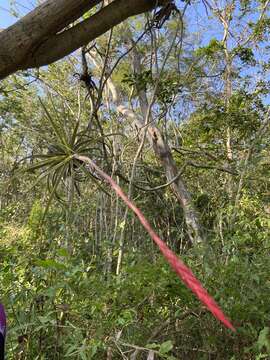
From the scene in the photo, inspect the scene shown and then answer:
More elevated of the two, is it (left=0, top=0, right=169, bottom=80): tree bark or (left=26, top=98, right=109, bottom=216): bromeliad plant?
(left=0, top=0, right=169, bottom=80): tree bark

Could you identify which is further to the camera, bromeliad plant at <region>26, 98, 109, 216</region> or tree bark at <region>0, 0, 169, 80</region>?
bromeliad plant at <region>26, 98, 109, 216</region>

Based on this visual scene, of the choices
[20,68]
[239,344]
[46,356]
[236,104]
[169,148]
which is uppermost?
[236,104]

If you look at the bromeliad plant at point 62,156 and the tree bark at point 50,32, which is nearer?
the tree bark at point 50,32

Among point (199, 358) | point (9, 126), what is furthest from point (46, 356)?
point (9, 126)

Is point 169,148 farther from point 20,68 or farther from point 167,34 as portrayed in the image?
point 20,68

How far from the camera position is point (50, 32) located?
152 centimetres

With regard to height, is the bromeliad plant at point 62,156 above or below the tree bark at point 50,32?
below

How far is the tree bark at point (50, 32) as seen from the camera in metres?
1.45

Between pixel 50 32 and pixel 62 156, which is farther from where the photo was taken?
pixel 62 156

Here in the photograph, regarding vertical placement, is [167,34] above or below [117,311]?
above

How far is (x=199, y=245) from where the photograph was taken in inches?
70.6

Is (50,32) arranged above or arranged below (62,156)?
above

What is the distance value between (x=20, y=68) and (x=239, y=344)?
1.11 metres

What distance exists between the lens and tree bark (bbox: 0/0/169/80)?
1.45m
